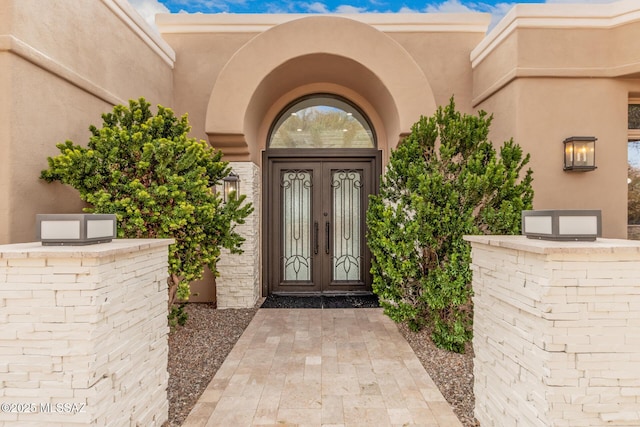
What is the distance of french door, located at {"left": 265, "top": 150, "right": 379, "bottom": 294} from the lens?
6660 millimetres

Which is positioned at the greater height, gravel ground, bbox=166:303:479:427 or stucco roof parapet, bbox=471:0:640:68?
stucco roof parapet, bbox=471:0:640:68

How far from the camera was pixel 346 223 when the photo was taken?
6715 mm

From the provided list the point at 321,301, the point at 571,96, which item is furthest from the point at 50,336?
the point at 571,96

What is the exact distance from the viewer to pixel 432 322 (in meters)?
4.50

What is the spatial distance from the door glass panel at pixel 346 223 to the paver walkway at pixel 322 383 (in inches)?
75.7

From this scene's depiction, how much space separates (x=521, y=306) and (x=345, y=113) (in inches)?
207

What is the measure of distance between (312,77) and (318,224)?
2635mm

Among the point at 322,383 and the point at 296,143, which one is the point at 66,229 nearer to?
the point at 322,383

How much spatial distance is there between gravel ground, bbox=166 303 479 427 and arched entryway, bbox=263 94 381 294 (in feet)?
5.15

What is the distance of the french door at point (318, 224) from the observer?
6660 mm

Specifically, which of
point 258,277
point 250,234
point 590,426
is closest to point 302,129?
point 250,234

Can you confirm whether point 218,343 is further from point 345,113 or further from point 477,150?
point 345,113

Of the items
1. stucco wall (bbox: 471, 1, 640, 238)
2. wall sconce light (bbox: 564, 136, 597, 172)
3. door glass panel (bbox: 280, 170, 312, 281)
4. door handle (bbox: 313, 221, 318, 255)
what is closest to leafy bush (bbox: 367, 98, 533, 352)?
stucco wall (bbox: 471, 1, 640, 238)

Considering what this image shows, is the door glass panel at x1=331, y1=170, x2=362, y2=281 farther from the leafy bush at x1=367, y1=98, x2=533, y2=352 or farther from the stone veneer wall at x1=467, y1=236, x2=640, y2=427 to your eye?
the stone veneer wall at x1=467, y1=236, x2=640, y2=427
